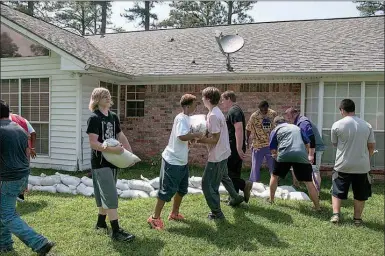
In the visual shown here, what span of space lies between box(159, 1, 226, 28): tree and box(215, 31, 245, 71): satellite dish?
0.44m

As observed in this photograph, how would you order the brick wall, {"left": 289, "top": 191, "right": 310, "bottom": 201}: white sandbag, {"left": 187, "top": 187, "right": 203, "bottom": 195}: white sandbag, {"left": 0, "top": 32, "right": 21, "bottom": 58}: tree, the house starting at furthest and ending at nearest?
the brick wall, the house, {"left": 187, "top": 187, "right": 203, "bottom": 195}: white sandbag, {"left": 289, "top": 191, "right": 310, "bottom": 201}: white sandbag, {"left": 0, "top": 32, "right": 21, "bottom": 58}: tree

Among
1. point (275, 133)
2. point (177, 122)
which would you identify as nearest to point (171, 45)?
point (275, 133)

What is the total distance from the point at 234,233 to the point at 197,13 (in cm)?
588

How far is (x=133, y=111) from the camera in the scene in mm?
A: 10359

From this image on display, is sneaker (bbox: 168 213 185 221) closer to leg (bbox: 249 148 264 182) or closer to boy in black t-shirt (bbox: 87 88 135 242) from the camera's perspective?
boy in black t-shirt (bbox: 87 88 135 242)

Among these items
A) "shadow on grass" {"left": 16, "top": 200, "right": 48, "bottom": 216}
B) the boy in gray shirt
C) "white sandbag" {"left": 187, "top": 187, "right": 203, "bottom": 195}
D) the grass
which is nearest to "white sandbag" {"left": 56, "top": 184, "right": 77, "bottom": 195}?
the grass

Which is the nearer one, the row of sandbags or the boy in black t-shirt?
the boy in black t-shirt

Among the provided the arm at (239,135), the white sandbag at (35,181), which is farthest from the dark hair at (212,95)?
the white sandbag at (35,181)

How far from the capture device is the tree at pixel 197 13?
7.01 meters

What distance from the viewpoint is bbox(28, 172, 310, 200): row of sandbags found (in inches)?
233

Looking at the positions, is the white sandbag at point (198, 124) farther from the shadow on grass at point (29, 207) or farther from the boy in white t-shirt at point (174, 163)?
the shadow on grass at point (29, 207)

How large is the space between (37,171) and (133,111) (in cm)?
320

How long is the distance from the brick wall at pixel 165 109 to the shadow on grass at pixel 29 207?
4764mm

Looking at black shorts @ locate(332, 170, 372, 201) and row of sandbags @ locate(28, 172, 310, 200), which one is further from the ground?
black shorts @ locate(332, 170, 372, 201)
